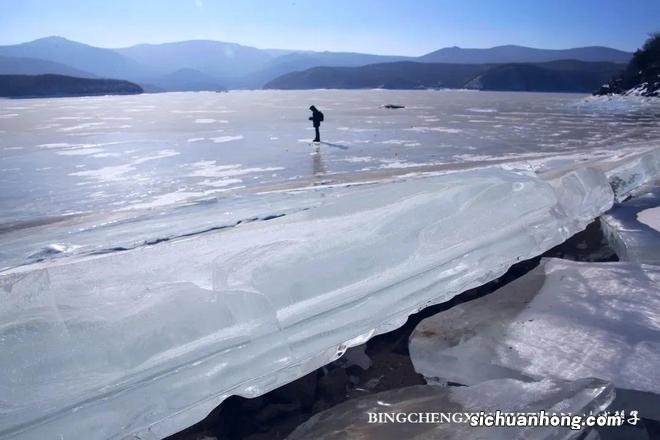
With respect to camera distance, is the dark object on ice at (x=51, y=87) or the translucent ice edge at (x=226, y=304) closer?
the translucent ice edge at (x=226, y=304)

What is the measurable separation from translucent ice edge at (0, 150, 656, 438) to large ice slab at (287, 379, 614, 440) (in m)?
0.31

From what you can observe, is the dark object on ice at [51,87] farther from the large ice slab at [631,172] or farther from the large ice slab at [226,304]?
the large ice slab at [226,304]

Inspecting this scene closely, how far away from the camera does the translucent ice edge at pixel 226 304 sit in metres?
1.61

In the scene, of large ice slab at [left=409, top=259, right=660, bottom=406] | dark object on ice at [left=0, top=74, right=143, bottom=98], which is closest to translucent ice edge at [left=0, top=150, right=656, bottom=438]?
large ice slab at [left=409, top=259, right=660, bottom=406]

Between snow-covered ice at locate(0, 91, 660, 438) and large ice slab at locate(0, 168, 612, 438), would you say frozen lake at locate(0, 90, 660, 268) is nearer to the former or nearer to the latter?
snow-covered ice at locate(0, 91, 660, 438)

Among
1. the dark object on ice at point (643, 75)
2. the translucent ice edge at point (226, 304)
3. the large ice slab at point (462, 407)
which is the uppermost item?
the dark object on ice at point (643, 75)

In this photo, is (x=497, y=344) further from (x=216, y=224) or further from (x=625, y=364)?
(x=216, y=224)

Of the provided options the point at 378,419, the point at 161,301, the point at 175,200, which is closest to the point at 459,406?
the point at 378,419

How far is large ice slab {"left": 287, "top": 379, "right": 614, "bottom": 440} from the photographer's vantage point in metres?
1.51

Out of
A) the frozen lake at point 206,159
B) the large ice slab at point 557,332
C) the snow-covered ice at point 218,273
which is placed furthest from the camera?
the frozen lake at point 206,159

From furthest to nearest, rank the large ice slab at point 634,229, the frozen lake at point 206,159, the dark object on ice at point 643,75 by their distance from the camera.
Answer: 1. the dark object on ice at point 643,75
2. the frozen lake at point 206,159
3. the large ice slab at point 634,229

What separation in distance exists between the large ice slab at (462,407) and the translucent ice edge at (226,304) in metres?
0.31

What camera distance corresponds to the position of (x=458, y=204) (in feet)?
10.5

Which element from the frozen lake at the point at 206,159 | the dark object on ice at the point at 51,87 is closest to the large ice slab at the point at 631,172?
the frozen lake at the point at 206,159
